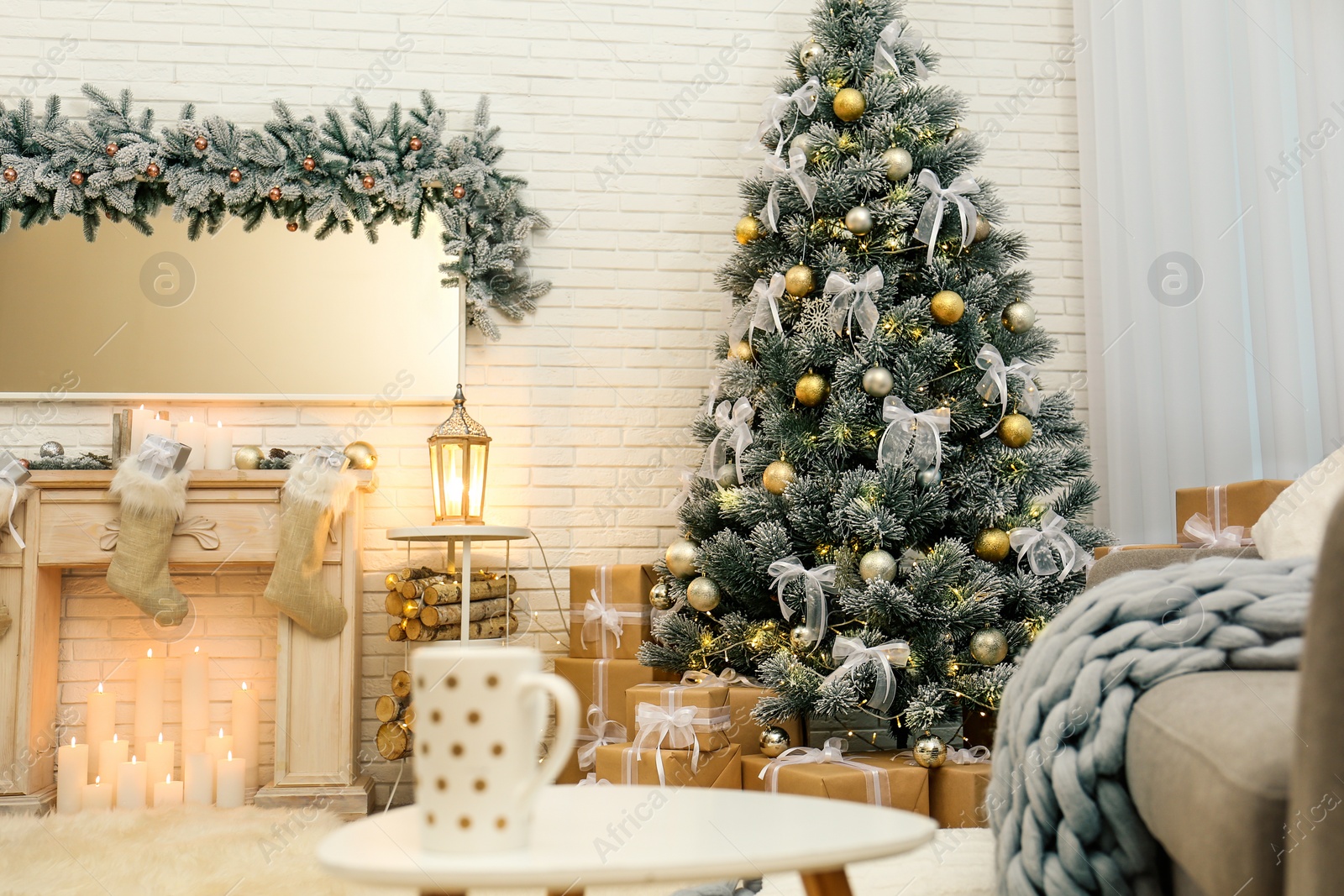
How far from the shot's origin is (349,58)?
9.20ft

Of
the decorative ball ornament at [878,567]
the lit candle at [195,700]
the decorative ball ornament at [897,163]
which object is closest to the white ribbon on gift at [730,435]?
the decorative ball ornament at [878,567]

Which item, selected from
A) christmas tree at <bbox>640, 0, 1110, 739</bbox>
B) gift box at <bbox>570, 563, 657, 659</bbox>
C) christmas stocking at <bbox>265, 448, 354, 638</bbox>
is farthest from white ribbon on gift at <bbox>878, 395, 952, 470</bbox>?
christmas stocking at <bbox>265, 448, 354, 638</bbox>

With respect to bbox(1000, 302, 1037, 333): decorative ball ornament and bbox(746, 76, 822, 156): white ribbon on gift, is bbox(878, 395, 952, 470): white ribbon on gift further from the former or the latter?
bbox(746, 76, 822, 156): white ribbon on gift

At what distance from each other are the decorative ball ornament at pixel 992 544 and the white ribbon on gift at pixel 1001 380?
221 mm

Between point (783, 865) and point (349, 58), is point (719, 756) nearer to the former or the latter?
point (783, 865)

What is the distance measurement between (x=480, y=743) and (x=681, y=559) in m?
1.66

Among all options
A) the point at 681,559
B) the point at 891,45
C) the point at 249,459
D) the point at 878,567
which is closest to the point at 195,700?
the point at 249,459

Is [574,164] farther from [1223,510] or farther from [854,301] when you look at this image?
[1223,510]

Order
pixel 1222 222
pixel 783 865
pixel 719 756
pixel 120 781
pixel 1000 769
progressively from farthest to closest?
pixel 1222 222, pixel 120 781, pixel 719 756, pixel 1000 769, pixel 783 865

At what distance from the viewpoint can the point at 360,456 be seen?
2.53 m

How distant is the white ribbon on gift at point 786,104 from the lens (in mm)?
2256

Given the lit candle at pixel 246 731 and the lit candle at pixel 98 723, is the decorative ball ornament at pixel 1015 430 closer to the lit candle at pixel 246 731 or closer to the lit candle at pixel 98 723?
the lit candle at pixel 246 731

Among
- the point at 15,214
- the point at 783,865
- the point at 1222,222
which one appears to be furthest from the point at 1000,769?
the point at 15,214

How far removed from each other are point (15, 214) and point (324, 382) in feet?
3.07
